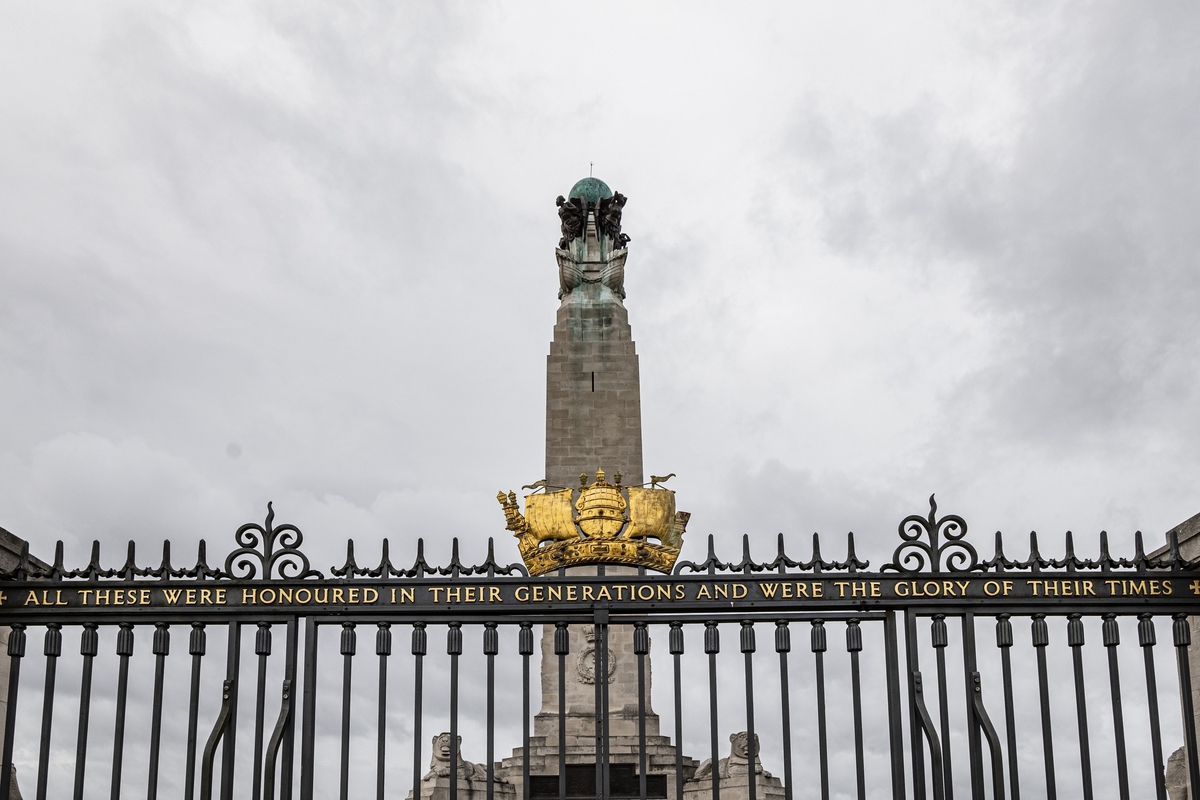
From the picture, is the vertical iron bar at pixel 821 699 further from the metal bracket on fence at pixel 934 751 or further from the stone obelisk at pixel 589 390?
the stone obelisk at pixel 589 390

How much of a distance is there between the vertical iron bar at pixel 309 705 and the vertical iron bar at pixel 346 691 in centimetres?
28

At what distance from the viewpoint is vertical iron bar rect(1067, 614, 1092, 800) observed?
1269cm

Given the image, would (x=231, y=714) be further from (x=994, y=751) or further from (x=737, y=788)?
(x=737, y=788)

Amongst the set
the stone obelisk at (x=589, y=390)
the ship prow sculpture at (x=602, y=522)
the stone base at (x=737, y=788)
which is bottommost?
the stone base at (x=737, y=788)

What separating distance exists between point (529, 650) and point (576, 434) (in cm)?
2051

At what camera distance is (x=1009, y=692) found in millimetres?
12883

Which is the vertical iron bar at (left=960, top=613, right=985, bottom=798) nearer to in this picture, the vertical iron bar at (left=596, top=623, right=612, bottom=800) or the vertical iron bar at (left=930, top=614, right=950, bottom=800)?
the vertical iron bar at (left=930, top=614, right=950, bottom=800)

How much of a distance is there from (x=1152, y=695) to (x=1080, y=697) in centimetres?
59

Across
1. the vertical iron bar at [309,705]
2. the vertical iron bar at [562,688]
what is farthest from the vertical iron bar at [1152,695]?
the vertical iron bar at [309,705]

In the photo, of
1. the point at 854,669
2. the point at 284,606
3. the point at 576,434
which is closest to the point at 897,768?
the point at 854,669

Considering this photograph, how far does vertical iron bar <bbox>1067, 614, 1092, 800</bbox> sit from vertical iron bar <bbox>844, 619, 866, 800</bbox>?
1.82 m

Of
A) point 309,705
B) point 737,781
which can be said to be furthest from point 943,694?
point 737,781

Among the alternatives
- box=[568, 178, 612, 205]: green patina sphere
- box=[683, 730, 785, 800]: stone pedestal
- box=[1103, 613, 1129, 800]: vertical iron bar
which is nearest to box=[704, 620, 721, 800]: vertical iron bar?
box=[1103, 613, 1129, 800]: vertical iron bar

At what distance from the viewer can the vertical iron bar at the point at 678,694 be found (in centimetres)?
1211
